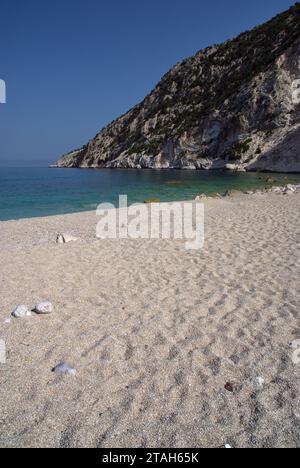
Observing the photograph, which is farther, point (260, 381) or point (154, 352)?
point (154, 352)

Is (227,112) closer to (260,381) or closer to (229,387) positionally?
(260,381)

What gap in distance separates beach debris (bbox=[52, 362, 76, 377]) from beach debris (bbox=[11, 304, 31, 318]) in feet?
5.01

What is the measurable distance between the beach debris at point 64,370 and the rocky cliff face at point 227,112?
45385 mm

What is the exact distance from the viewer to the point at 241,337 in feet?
14.0

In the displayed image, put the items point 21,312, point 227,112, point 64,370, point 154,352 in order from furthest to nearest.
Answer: point 227,112
point 21,312
point 154,352
point 64,370

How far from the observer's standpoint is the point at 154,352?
4.00 m

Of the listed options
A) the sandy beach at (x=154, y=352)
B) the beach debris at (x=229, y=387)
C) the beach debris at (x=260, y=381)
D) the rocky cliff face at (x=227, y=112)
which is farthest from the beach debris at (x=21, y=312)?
the rocky cliff face at (x=227, y=112)

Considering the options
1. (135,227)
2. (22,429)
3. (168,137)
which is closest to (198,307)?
(22,429)

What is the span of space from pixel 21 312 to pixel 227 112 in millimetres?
65266

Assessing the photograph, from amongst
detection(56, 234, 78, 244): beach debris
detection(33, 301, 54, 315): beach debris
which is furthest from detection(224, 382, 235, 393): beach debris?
detection(56, 234, 78, 244): beach debris

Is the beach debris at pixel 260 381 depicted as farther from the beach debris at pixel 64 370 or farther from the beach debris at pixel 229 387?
the beach debris at pixel 64 370

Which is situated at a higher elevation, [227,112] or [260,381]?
[227,112]

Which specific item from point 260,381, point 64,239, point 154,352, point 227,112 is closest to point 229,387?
point 260,381

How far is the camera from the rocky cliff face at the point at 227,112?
52.9 metres
